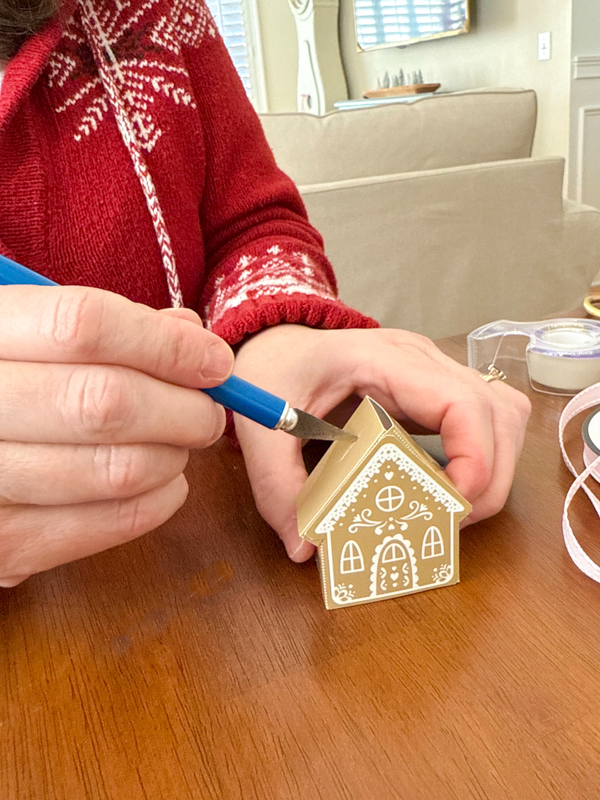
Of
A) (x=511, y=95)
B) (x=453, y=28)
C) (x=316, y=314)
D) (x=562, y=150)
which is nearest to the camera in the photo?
(x=316, y=314)

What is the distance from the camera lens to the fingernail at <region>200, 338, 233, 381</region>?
31 centimetres

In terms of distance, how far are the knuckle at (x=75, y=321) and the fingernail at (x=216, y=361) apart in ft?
0.17

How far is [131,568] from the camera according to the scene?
1.24ft

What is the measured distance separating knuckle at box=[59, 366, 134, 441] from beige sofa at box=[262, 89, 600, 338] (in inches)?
52.8

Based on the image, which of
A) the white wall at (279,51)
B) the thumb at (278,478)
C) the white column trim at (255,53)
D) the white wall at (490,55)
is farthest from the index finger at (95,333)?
the white wall at (279,51)

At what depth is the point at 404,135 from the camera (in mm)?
1699

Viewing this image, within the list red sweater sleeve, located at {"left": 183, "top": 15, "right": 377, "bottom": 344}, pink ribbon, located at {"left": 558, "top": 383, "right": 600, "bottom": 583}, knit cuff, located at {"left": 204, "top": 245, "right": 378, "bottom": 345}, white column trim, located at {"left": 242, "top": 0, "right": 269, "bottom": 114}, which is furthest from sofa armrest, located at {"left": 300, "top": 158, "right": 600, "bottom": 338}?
white column trim, located at {"left": 242, "top": 0, "right": 269, "bottom": 114}

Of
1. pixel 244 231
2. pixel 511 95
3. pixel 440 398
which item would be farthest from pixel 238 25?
pixel 440 398

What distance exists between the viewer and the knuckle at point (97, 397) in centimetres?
28

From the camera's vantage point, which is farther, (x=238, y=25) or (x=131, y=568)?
(x=238, y=25)

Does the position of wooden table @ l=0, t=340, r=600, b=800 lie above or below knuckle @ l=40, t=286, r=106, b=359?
below

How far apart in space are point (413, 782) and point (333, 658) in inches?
2.7

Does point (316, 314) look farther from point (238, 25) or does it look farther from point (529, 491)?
point (238, 25)

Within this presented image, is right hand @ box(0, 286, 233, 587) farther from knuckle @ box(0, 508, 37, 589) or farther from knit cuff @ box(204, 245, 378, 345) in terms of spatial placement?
knit cuff @ box(204, 245, 378, 345)
